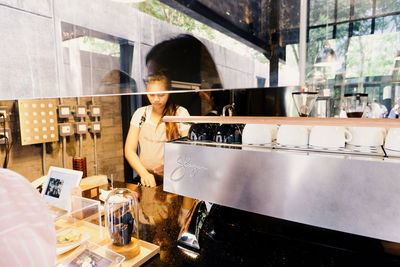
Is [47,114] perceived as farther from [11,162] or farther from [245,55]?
[245,55]

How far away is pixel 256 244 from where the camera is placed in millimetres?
891

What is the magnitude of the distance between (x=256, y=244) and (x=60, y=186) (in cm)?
106

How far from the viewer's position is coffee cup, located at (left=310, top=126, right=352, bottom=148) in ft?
2.41

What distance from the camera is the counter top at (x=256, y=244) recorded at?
0.80 m

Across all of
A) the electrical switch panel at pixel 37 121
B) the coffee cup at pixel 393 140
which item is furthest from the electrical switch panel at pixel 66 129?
the coffee cup at pixel 393 140

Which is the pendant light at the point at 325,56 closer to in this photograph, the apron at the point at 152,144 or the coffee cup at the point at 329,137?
the apron at the point at 152,144

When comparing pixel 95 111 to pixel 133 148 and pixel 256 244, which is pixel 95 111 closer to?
pixel 133 148

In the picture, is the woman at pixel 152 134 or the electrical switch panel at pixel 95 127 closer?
the woman at pixel 152 134

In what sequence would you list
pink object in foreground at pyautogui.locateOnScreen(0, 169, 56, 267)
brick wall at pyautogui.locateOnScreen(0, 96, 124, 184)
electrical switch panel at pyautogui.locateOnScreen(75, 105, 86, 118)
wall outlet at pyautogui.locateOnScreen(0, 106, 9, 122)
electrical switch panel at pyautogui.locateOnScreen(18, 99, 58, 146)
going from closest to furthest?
pink object in foreground at pyautogui.locateOnScreen(0, 169, 56, 267) → wall outlet at pyautogui.locateOnScreen(0, 106, 9, 122) → electrical switch panel at pyautogui.locateOnScreen(18, 99, 58, 146) → brick wall at pyautogui.locateOnScreen(0, 96, 124, 184) → electrical switch panel at pyautogui.locateOnScreen(75, 105, 86, 118)

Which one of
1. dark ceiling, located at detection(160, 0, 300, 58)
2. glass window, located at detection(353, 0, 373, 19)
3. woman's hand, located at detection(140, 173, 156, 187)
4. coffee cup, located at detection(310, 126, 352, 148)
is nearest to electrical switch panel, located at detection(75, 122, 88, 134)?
woman's hand, located at detection(140, 173, 156, 187)

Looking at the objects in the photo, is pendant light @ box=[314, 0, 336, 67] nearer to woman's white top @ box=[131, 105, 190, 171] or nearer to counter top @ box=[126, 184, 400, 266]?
woman's white top @ box=[131, 105, 190, 171]

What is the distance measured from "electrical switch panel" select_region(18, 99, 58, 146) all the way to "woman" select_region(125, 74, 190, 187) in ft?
2.41

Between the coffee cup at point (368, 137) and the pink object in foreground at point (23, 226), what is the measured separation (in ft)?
2.71

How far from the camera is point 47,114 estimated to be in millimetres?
2371
